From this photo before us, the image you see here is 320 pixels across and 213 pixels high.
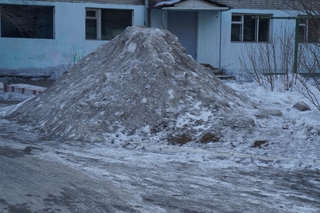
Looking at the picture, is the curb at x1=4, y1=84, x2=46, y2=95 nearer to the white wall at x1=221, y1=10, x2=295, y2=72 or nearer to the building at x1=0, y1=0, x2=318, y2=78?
the building at x1=0, y1=0, x2=318, y2=78

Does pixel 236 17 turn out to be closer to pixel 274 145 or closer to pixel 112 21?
pixel 112 21

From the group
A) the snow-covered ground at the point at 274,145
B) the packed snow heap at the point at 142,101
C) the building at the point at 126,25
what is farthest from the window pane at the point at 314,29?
the building at the point at 126,25

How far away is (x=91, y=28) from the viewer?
63.8ft

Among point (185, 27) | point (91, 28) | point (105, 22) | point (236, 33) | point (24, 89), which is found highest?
point (105, 22)

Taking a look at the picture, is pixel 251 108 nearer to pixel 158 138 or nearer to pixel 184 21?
pixel 158 138

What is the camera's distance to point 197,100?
888 cm

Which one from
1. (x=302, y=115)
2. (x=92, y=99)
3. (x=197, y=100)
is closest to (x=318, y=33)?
(x=302, y=115)

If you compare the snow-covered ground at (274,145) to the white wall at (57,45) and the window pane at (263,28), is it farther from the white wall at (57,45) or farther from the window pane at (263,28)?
the window pane at (263,28)

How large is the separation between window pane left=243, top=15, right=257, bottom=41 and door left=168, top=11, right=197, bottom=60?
2.19m

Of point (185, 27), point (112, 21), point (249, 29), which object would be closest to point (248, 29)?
point (249, 29)

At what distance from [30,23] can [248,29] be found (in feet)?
29.9

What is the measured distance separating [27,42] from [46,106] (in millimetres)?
9278

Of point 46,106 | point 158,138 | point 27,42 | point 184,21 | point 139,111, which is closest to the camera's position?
point 158,138

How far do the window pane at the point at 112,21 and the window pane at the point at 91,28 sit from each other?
28 centimetres
